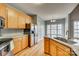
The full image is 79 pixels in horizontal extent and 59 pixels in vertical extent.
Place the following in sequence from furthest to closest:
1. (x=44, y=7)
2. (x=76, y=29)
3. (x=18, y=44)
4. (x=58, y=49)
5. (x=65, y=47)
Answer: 1. (x=76, y=29)
2. (x=44, y=7)
3. (x=18, y=44)
4. (x=58, y=49)
5. (x=65, y=47)

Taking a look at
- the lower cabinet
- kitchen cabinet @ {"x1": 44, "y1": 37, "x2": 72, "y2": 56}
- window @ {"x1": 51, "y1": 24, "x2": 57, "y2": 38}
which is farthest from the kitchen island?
window @ {"x1": 51, "y1": 24, "x2": 57, "y2": 38}

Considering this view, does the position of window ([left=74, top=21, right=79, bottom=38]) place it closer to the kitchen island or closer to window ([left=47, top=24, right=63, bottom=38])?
the kitchen island

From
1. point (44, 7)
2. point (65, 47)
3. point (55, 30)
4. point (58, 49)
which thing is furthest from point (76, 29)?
point (55, 30)

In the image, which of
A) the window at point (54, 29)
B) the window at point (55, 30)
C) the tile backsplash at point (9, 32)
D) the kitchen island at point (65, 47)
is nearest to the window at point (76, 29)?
the kitchen island at point (65, 47)

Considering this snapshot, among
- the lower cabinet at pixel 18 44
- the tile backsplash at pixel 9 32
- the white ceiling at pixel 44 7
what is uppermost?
the white ceiling at pixel 44 7

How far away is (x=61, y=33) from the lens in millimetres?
10906

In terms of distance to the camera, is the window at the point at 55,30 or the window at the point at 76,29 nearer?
the window at the point at 76,29

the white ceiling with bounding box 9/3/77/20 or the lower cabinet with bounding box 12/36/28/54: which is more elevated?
the white ceiling with bounding box 9/3/77/20

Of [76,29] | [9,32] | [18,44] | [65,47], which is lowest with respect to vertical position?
[18,44]

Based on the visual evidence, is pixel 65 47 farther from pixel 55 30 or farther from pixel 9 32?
pixel 55 30

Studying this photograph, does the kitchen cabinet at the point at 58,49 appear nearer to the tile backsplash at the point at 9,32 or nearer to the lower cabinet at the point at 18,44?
the lower cabinet at the point at 18,44

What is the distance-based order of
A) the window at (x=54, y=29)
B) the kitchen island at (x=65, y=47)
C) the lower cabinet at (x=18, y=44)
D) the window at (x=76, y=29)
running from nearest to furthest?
the kitchen island at (x=65, y=47)
the lower cabinet at (x=18, y=44)
the window at (x=76, y=29)
the window at (x=54, y=29)

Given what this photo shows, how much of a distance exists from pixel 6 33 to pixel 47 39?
1.78 m

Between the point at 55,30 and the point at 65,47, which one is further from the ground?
the point at 55,30
